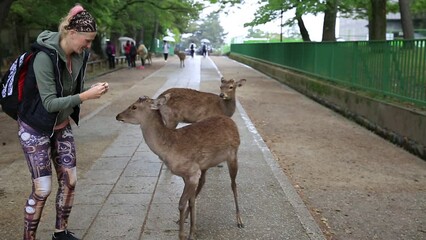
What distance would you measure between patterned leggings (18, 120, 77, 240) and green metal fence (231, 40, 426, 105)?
632cm

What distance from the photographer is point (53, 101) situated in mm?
3119

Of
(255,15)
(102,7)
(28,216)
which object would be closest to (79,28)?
(28,216)

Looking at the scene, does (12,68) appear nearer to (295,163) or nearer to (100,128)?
(295,163)

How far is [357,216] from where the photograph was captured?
475 centimetres

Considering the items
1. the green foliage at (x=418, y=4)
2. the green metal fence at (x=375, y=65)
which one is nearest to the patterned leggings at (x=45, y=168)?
the green metal fence at (x=375, y=65)

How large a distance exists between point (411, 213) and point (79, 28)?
12.3 feet

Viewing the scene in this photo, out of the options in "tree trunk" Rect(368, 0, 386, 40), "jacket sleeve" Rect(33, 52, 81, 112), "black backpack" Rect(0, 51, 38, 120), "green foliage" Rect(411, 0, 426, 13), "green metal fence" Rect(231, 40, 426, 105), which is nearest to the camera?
"jacket sleeve" Rect(33, 52, 81, 112)

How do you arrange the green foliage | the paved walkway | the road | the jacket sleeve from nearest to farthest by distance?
the jacket sleeve, the paved walkway, the road, the green foliage

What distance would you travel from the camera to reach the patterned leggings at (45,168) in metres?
3.27

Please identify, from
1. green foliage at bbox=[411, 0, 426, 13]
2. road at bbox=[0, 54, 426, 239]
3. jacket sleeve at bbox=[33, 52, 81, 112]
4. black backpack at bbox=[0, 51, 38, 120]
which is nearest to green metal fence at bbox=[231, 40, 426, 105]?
road at bbox=[0, 54, 426, 239]

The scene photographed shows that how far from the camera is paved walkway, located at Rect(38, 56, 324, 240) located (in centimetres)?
421

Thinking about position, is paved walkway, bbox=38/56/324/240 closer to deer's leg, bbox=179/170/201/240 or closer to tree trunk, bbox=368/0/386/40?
deer's leg, bbox=179/170/201/240

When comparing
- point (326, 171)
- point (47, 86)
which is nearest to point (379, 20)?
point (326, 171)

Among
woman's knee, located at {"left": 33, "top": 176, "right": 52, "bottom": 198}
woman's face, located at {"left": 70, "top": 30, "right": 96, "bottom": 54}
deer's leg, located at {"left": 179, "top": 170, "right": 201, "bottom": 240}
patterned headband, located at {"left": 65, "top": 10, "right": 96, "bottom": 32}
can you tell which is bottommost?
deer's leg, located at {"left": 179, "top": 170, "right": 201, "bottom": 240}
